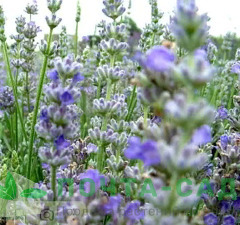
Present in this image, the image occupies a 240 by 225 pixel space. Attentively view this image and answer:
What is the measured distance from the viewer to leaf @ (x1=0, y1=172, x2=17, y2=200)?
1.83 meters

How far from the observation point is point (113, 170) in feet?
5.38

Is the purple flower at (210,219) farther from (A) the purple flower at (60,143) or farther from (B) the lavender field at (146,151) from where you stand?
(A) the purple flower at (60,143)

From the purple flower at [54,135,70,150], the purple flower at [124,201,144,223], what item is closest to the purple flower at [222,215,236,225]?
the purple flower at [124,201,144,223]

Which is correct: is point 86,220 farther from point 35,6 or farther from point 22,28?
point 35,6

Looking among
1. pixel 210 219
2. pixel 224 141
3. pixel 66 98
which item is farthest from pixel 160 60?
pixel 224 141

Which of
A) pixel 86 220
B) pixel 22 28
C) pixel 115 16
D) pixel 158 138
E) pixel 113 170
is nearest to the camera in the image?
pixel 158 138

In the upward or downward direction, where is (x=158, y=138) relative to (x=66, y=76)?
downward

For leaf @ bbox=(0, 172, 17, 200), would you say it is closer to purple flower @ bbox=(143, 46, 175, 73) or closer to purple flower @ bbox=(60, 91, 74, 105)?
purple flower @ bbox=(60, 91, 74, 105)

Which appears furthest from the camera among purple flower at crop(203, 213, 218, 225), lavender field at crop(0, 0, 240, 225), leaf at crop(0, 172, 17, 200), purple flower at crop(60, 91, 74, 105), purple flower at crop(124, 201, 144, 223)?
leaf at crop(0, 172, 17, 200)

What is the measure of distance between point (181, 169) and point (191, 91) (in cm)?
15

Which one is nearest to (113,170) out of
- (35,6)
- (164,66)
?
(164,66)

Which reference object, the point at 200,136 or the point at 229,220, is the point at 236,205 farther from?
the point at 200,136

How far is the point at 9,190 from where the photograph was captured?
1839 millimetres

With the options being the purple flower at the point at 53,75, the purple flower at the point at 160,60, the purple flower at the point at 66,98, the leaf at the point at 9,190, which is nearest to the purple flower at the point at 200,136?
the purple flower at the point at 160,60
